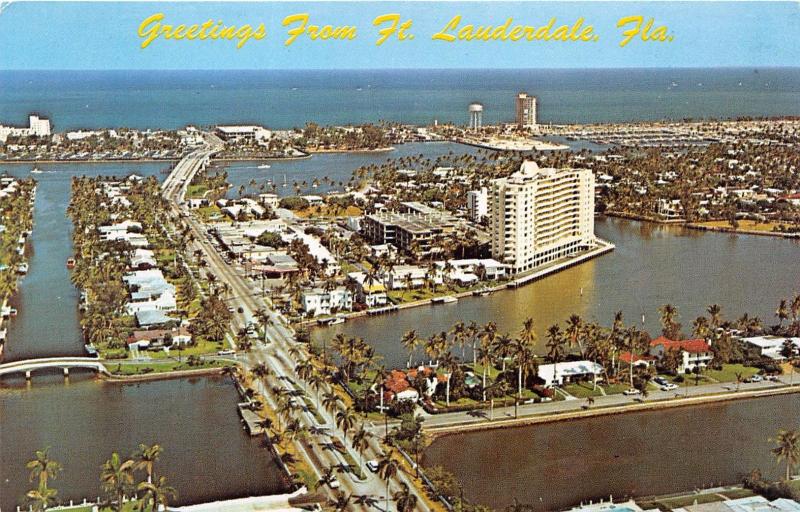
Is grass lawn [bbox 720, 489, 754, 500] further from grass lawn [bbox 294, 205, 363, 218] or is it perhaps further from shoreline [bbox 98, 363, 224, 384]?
grass lawn [bbox 294, 205, 363, 218]

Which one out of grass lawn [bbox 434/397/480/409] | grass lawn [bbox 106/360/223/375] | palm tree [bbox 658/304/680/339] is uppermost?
palm tree [bbox 658/304/680/339]

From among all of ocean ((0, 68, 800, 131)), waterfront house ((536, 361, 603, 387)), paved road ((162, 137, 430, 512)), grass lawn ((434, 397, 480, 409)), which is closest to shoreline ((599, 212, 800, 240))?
paved road ((162, 137, 430, 512))

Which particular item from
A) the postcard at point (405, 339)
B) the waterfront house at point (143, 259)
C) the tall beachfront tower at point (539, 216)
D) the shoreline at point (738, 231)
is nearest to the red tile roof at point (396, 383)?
the postcard at point (405, 339)

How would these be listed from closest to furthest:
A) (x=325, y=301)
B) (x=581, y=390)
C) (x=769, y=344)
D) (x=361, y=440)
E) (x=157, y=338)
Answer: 1. (x=361, y=440)
2. (x=581, y=390)
3. (x=769, y=344)
4. (x=157, y=338)
5. (x=325, y=301)

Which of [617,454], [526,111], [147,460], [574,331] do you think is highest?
[526,111]

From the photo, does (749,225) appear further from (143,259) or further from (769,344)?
(143,259)

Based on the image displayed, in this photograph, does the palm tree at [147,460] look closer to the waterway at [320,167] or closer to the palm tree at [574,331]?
the palm tree at [574,331]

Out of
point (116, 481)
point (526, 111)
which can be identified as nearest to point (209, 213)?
point (116, 481)
